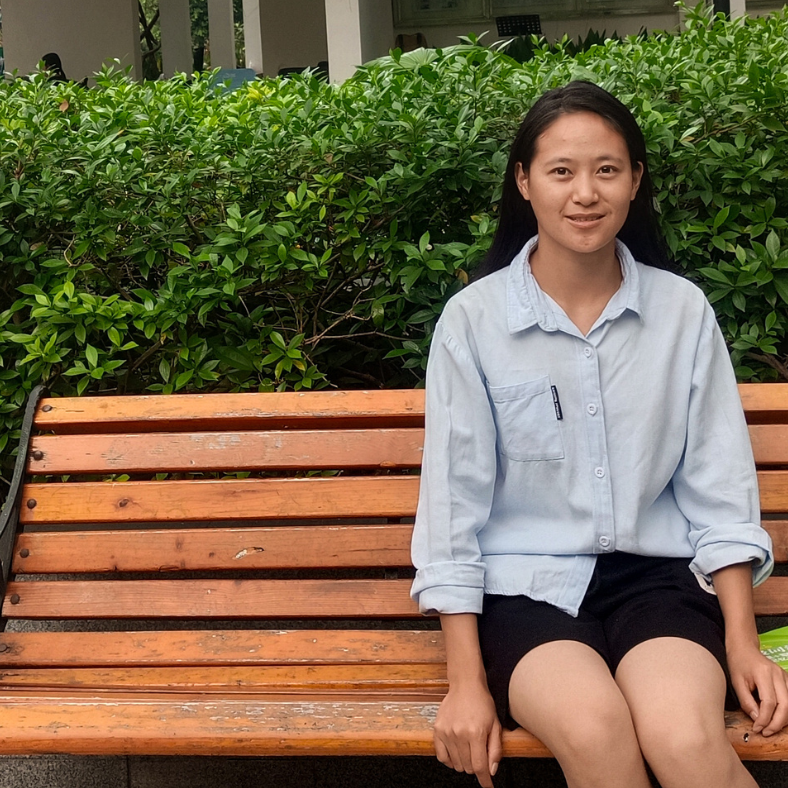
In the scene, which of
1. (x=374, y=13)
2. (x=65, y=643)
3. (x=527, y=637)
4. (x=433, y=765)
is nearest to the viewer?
(x=527, y=637)

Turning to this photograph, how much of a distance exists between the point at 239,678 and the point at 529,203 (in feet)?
4.09

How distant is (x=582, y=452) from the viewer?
205cm

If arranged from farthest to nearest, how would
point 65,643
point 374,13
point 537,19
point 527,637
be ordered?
1. point 537,19
2. point 374,13
3. point 65,643
4. point 527,637

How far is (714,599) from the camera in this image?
199cm

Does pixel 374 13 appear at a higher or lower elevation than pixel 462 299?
higher

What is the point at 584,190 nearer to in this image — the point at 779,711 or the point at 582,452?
the point at 582,452

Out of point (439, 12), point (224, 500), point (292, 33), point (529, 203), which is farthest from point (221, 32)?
point (529, 203)

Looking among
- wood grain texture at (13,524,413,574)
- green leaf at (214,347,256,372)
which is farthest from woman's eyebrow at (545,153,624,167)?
green leaf at (214,347,256,372)

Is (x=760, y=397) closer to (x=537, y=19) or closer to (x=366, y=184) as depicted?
(x=366, y=184)

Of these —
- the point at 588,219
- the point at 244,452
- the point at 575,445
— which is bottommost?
the point at 244,452

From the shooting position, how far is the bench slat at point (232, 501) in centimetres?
250

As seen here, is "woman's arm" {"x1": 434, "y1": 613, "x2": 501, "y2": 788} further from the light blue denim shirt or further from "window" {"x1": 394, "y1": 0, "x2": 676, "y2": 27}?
"window" {"x1": 394, "y1": 0, "x2": 676, "y2": 27}

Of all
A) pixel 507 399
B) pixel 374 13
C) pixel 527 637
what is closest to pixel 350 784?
pixel 527 637

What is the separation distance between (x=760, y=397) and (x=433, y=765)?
128cm
